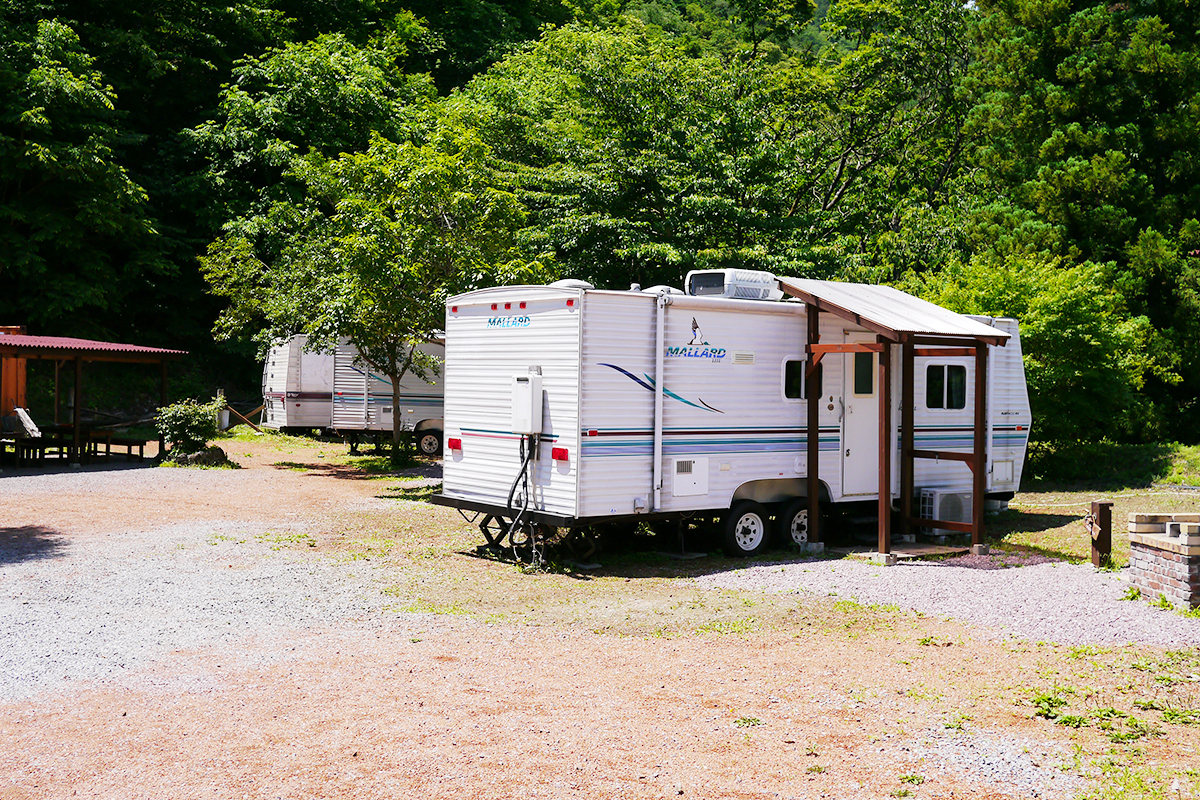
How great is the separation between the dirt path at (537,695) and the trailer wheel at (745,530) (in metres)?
1.20

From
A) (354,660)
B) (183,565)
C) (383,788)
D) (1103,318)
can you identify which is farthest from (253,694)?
(1103,318)

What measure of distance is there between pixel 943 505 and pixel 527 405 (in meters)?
5.41

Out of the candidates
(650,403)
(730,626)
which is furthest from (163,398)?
(730,626)

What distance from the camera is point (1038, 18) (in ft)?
74.4

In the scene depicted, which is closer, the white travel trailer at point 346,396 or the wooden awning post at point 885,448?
the wooden awning post at point 885,448

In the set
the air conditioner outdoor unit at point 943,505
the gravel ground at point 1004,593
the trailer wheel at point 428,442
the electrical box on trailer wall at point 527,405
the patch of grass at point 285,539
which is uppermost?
the electrical box on trailer wall at point 527,405

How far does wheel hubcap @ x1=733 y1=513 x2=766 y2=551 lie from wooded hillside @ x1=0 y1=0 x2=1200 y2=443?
25.4ft

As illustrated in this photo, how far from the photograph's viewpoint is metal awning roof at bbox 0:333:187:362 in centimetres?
1888

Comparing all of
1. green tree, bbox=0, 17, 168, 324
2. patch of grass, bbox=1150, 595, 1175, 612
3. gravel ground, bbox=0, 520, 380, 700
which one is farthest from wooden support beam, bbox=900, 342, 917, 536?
green tree, bbox=0, 17, 168, 324

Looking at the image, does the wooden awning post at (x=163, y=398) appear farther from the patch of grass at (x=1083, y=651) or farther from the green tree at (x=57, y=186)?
the patch of grass at (x=1083, y=651)

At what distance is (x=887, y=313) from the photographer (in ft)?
37.5

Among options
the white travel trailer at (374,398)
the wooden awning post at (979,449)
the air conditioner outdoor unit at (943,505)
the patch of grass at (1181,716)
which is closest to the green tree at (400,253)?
the white travel trailer at (374,398)

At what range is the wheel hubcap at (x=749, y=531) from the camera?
11.4 meters

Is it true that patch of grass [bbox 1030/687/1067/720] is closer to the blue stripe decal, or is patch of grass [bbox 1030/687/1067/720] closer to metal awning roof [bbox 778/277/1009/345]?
metal awning roof [bbox 778/277/1009/345]
